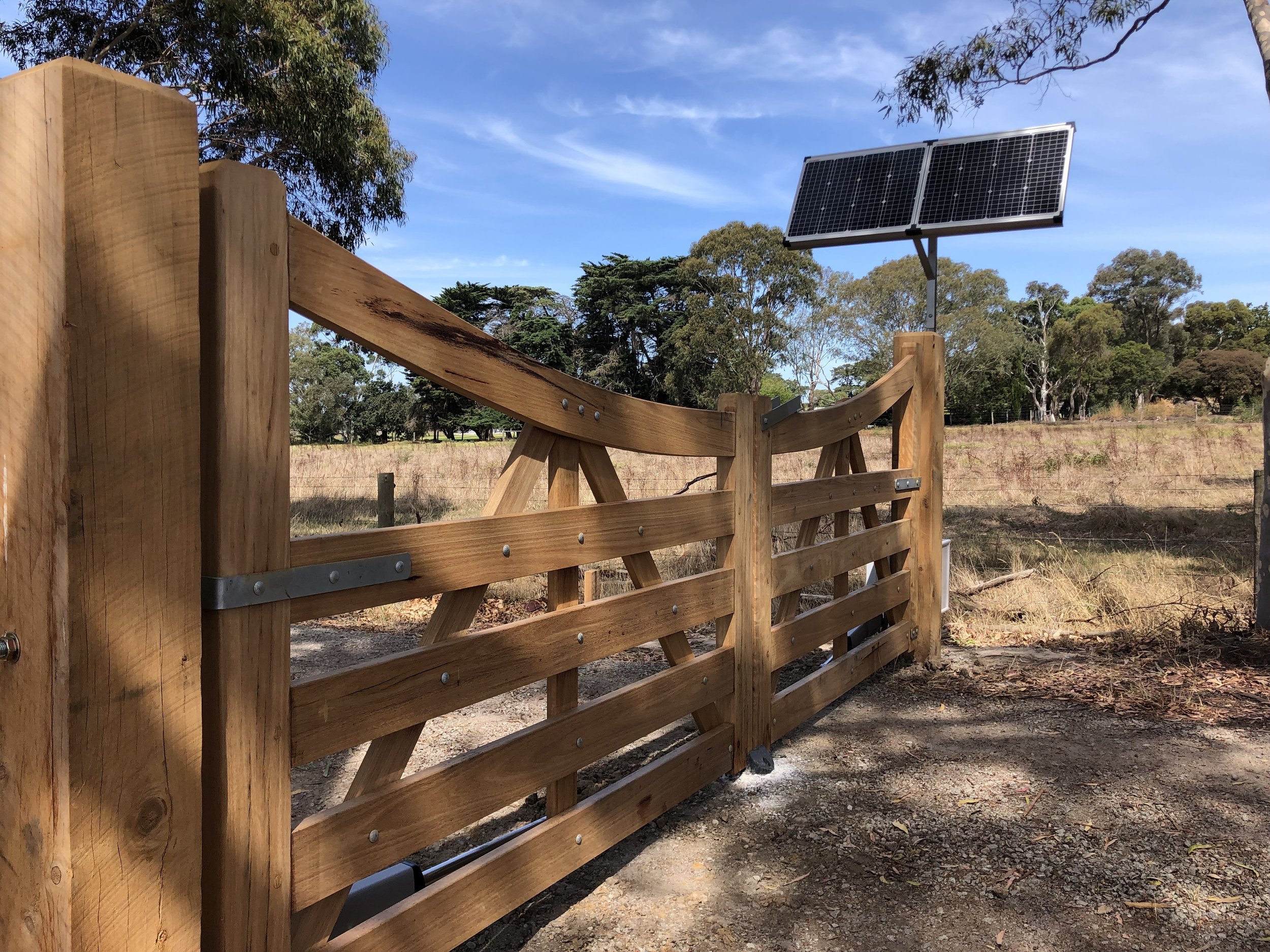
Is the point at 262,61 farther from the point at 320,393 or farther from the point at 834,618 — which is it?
the point at 320,393

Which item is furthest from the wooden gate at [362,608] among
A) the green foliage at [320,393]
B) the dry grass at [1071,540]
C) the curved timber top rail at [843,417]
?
the green foliage at [320,393]

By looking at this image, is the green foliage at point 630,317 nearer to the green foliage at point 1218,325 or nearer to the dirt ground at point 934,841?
the green foliage at point 1218,325

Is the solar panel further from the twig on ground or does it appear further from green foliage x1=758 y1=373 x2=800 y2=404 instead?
green foliage x1=758 y1=373 x2=800 y2=404

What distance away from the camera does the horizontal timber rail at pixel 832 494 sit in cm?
375

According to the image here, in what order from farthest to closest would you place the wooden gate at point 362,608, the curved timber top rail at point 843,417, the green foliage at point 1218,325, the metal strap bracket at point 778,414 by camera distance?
the green foliage at point 1218,325
the curved timber top rail at point 843,417
the metal strap bracket at point 778,414
the wooden gate at point 362,608

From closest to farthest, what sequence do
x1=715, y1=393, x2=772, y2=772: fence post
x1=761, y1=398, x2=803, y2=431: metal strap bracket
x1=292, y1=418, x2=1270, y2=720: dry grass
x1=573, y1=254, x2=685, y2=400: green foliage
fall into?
x1=715, y1=393, x2=772, y2=772: fence post
x1=761, y1=398, x2=803, y2=431: metal strap bracket
x1=292, y1=418, x2=1270, y2=720: dry grass
x1=573, y1=254, x2=685, y2=400: green foliage

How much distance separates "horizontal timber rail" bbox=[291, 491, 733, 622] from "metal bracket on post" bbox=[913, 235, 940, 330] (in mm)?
3251

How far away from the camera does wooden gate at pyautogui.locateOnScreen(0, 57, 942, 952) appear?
1.35 m

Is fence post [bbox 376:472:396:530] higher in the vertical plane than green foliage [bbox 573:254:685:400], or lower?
lower

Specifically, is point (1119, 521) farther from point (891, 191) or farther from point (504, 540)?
point (504, 540)

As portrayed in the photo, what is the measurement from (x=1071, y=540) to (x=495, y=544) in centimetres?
947

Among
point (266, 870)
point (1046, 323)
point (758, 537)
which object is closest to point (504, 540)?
point (266, 870)

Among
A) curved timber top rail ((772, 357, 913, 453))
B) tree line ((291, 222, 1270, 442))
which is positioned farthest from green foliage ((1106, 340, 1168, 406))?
curved timber top rail ((772, 357, 913, 453))

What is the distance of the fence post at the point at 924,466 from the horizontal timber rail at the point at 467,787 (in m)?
2.66
